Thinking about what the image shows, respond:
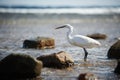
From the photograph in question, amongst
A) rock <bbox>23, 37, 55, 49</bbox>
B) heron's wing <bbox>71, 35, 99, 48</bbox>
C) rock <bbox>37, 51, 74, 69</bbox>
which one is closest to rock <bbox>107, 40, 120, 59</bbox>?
heron's wing <bbox>71, 35, 99, 48</bbox>

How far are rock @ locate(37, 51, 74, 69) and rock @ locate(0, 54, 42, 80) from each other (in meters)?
1.75

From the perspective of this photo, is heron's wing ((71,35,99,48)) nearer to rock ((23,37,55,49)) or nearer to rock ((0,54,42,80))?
rock ((23,37,55,49))

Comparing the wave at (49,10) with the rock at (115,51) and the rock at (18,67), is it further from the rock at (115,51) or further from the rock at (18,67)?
the rock at (18,67)

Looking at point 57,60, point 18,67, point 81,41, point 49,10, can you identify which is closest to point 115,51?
point 81,41

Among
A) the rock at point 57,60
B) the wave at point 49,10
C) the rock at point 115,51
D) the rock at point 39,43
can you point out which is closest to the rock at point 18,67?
the rock at point 57,60

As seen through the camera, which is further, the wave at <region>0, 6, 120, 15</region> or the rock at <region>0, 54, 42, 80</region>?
the wave at <region>0, 6, 120, 15</region>

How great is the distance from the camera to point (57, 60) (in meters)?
16.6

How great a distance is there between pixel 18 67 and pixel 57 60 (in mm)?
2097

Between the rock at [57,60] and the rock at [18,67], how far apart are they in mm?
1746

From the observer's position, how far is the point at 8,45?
24.3 meters

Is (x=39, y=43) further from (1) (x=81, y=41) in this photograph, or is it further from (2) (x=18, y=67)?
(2) (x=18, y=67)

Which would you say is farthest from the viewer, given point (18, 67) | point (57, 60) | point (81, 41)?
point (81, 41)

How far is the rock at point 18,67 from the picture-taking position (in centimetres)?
1483

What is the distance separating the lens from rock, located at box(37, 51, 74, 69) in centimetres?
1662
